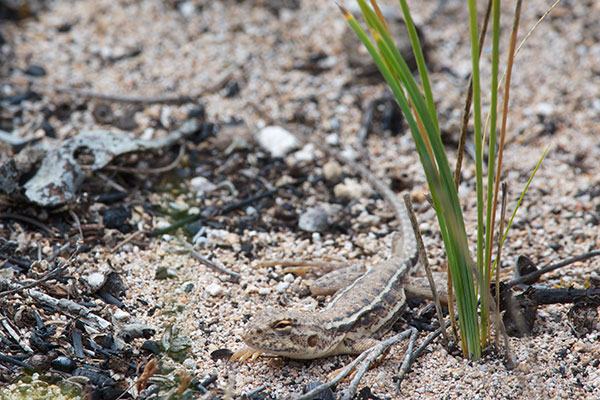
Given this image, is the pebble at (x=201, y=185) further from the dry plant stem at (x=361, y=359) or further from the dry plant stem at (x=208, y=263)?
the dry plant stem at (x=361, y=359)

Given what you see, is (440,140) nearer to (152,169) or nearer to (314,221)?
(314,221)

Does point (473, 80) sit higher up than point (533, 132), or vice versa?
point (473, 80)

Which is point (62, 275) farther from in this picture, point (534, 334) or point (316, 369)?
point (534, 334)

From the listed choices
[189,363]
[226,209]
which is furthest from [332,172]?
[189,363]

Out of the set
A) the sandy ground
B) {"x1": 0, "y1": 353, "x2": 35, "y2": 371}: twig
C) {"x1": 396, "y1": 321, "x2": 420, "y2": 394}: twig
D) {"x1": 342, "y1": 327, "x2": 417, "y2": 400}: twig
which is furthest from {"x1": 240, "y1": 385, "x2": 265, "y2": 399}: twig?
{"x1": 0, "y1": 353, "x2": 35, "y2": 371}: twig

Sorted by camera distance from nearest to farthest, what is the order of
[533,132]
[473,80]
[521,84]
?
1. [473,80]
2. [533,132]
3. [521,84]

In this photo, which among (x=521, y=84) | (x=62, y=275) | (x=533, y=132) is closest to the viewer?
(x=62, y=275)

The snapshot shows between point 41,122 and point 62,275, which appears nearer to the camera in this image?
point 62,275

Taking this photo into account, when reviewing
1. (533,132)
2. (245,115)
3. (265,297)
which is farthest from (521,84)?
(265,297)
